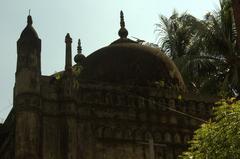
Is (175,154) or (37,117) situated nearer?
(37,117)

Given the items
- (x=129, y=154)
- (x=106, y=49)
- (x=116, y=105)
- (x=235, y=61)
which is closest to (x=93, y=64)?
(x=106, y=49)

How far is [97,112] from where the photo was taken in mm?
13445

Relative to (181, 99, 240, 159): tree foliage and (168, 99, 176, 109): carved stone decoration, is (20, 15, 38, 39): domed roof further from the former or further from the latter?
(181, 99, 240, 159): tree foliage

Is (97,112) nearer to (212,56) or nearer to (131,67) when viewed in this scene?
(131,67)

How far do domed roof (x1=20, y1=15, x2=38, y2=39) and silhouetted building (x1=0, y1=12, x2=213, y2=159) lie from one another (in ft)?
0.04

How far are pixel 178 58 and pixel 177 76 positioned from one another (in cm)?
619

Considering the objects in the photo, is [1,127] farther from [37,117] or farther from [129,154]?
[129,154]

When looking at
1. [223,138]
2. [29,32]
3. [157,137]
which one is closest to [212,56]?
[157,137]

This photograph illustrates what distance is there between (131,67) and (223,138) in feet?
18.2

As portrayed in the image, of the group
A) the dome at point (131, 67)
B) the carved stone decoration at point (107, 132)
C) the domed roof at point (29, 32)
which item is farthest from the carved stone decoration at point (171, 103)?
the domed roof at point (29, 32)

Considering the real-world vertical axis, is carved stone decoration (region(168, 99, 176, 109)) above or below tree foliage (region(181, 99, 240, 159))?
above

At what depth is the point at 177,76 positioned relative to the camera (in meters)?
15.9

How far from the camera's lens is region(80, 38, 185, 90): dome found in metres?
15.1

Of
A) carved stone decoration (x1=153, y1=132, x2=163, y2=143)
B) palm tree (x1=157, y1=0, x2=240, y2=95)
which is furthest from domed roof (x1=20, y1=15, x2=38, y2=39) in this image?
palm tree (x1=157, y1=0, x2=240, y2=95)
